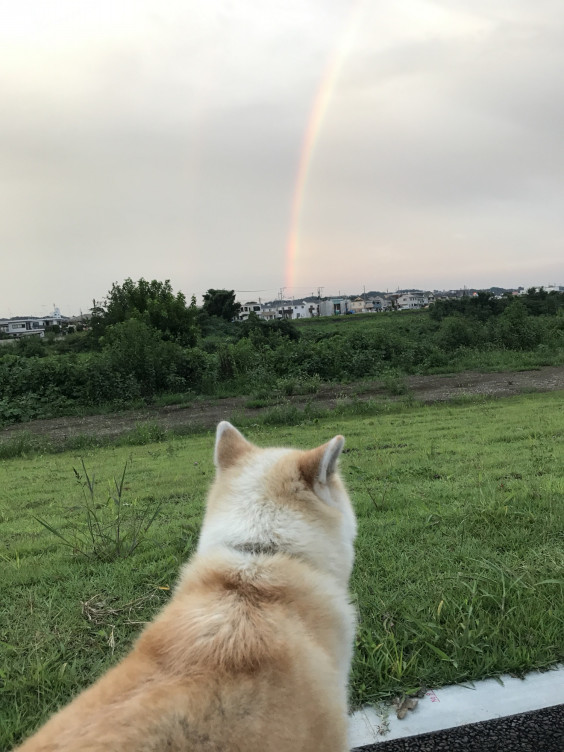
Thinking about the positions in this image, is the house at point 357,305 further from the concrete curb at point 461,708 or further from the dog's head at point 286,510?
the dog's head at point 286,510

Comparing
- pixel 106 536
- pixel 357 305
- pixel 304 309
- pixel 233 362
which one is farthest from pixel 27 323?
pixel 106 536

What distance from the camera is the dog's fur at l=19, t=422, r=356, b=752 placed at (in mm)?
1307

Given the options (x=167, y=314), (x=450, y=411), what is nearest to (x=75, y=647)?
(x=450, y=411)

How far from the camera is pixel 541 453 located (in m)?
6.80

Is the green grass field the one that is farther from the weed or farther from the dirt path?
the dirt path

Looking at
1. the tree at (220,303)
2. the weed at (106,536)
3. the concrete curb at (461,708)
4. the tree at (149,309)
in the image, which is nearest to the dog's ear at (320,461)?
the concrete curb at (461,708)

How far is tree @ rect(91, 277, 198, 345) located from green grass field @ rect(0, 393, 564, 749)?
24.1 meters

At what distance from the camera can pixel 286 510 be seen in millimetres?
2012

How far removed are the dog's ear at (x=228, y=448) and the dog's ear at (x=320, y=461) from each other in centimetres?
40

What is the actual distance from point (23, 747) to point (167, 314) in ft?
110

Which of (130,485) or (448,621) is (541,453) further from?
(130,485)

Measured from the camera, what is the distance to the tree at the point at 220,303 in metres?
57.1

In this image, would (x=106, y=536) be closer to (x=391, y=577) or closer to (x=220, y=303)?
(x=391, y=577)

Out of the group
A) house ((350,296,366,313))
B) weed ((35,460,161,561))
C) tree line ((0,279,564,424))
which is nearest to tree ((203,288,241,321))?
tree line ((0,279,564,424))
